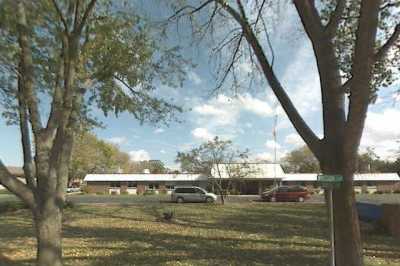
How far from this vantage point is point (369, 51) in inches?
278

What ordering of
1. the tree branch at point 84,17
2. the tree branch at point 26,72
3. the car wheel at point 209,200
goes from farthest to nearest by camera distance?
the car wheel at point 209,200 → the tree branch at point 84,17 → the tree branch at point 26,72

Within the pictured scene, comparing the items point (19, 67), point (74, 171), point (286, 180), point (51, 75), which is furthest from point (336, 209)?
point (74, 171)

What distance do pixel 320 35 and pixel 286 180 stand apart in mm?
72714

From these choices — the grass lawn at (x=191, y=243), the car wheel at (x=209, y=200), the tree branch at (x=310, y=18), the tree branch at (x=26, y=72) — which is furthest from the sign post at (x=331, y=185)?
the car wheel at (x=209, y=200)

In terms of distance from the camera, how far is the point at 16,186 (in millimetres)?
8242

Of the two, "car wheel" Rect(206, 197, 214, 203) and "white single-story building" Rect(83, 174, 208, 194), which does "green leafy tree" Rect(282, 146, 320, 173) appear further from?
"car wheel" Rect(206, 197, 214, 203)

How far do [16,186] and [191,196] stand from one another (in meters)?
40.8

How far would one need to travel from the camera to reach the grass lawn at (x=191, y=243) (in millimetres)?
12078

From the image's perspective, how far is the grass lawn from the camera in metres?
12.1

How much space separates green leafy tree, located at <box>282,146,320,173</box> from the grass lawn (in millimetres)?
82927

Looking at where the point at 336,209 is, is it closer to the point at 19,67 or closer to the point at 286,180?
the point at 19,67

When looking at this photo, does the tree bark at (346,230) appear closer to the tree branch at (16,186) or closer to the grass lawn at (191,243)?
the grass lawn at (191,243)

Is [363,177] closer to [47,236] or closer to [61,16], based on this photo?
[61,16]

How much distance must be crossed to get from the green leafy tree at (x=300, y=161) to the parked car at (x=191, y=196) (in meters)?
57.4
